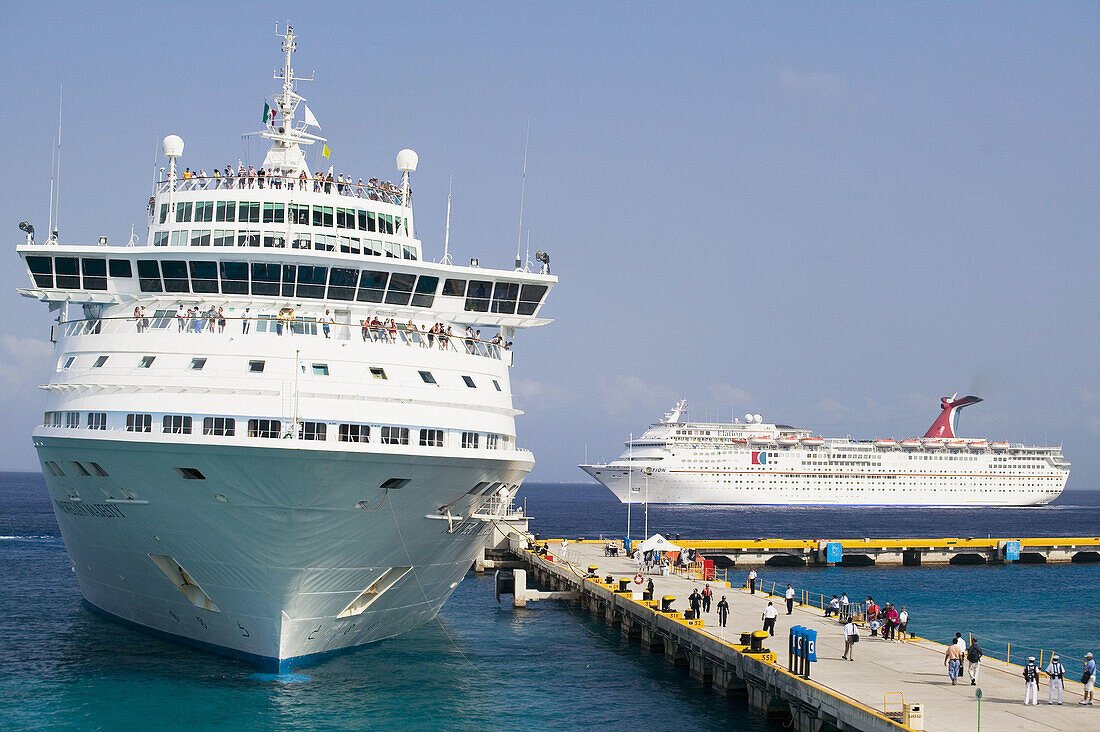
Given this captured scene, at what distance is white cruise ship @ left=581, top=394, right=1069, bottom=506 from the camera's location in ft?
483

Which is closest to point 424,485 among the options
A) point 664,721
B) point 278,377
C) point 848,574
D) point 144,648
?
point 278,377

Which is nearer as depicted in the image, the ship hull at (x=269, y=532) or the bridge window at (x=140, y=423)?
the ship hull at (x=269, y=532)

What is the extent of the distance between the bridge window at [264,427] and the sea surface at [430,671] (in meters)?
6.34

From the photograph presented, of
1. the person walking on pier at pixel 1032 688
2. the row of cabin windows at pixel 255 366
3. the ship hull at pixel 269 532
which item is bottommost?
the person walking on pier at pixel 1032 688

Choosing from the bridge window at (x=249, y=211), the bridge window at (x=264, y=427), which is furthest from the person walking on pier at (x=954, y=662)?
the bridge window at (x=249, y=211)

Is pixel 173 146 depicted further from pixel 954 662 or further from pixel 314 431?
pixel 954 662

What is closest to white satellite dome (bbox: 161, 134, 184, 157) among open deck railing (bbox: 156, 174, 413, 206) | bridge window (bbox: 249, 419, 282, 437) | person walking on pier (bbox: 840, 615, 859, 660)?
open deck railing (bbox: 156, 174, 413, 206)

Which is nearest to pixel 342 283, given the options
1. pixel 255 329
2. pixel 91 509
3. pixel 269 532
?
pixel 255 329

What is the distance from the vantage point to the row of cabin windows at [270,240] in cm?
2944

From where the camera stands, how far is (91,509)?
27.8 m

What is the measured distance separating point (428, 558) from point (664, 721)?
721cm

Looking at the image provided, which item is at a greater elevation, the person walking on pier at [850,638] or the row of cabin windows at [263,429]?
the row of cabin windows at [263,429]

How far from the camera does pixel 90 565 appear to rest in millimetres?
31000

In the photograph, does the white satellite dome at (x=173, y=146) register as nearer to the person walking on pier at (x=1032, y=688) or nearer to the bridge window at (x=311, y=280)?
the bridge window at (x=311, y=280)
